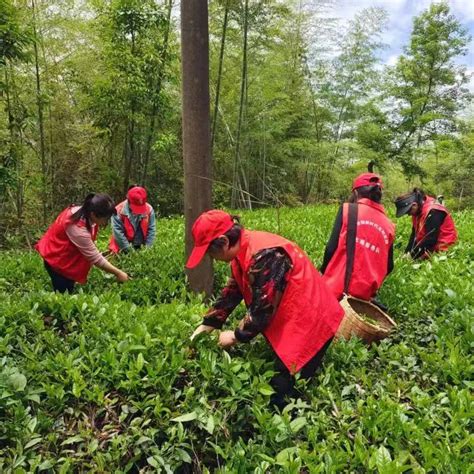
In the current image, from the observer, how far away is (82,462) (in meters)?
2.01

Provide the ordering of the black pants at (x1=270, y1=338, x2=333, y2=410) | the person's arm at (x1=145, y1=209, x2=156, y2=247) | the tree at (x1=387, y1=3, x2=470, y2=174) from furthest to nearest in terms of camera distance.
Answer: the tree at (x1=387, y1=3, x2=470, y2=174) < the person's arm at (x1=145, y1=209, x2=156, y2=247) < the black pants at (x1=270, y1=338, x2=333, y2=410)

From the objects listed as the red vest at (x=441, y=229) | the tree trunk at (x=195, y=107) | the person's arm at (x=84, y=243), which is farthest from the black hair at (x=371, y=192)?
the person's arm at (x=84, y=243)

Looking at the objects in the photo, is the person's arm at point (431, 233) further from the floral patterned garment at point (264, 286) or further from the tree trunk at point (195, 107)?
the floral patterned garment at point (264, 286)

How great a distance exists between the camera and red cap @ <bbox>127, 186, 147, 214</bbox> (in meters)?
5.78

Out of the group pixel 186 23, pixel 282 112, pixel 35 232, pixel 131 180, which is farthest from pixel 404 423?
pixel 282 112

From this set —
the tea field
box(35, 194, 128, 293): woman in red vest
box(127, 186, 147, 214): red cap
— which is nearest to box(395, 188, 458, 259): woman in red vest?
the tea field

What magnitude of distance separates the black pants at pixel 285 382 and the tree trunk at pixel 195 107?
2.24m

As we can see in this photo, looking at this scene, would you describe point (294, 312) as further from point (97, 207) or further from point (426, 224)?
point (426, 224)

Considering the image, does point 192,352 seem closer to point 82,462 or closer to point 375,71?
point 82,462

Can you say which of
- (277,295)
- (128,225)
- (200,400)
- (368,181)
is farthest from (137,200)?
(200,400)

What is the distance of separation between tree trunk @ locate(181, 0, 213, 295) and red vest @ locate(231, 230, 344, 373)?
6.48 ft

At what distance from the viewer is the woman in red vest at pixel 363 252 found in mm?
3551

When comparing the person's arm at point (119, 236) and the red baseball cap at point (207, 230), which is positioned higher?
the red baseball cap at point (207, 230)

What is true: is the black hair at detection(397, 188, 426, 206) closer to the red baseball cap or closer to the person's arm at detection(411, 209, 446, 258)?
the person's arm at detection(411, 209, 446, 258)
